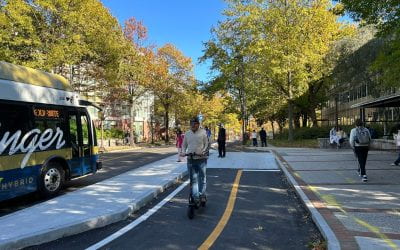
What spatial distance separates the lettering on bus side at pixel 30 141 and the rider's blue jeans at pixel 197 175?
4.05m

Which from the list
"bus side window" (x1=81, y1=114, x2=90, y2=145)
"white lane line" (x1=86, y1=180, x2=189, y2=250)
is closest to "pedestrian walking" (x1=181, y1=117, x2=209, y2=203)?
"white lane line" (x1=86, y1=180, x2=189, y2=250)

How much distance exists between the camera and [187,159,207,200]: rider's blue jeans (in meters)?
8.76

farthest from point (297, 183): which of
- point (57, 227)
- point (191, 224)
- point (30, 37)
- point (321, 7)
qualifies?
point (321, 7)

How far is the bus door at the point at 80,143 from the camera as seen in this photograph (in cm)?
1259

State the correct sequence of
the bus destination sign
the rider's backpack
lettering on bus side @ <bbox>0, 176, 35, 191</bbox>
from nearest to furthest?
1. lettering on bus side @ <bbox>0, 176, 35, 191</bbox>
2. the bus destination sign
3. the rider's backpack

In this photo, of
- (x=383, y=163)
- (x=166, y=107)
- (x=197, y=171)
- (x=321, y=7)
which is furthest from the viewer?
(x=166, y=107)

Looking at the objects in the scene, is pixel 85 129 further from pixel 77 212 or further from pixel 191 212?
pixel 191 212

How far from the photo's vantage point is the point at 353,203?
9.29 metres

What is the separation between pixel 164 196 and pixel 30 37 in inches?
766

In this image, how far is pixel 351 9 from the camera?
1529 cm

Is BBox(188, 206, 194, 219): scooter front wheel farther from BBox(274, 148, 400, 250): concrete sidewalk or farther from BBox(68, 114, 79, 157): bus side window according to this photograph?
BBox(68, 114, 79, 157): bus side window

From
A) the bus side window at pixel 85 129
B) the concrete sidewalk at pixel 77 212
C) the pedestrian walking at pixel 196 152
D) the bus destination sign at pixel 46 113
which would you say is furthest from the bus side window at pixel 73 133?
the pedestrian walking at pixel 196 152

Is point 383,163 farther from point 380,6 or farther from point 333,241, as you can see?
point 333,241

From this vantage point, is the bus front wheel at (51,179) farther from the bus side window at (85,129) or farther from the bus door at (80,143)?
the bus side window at (85,129)
